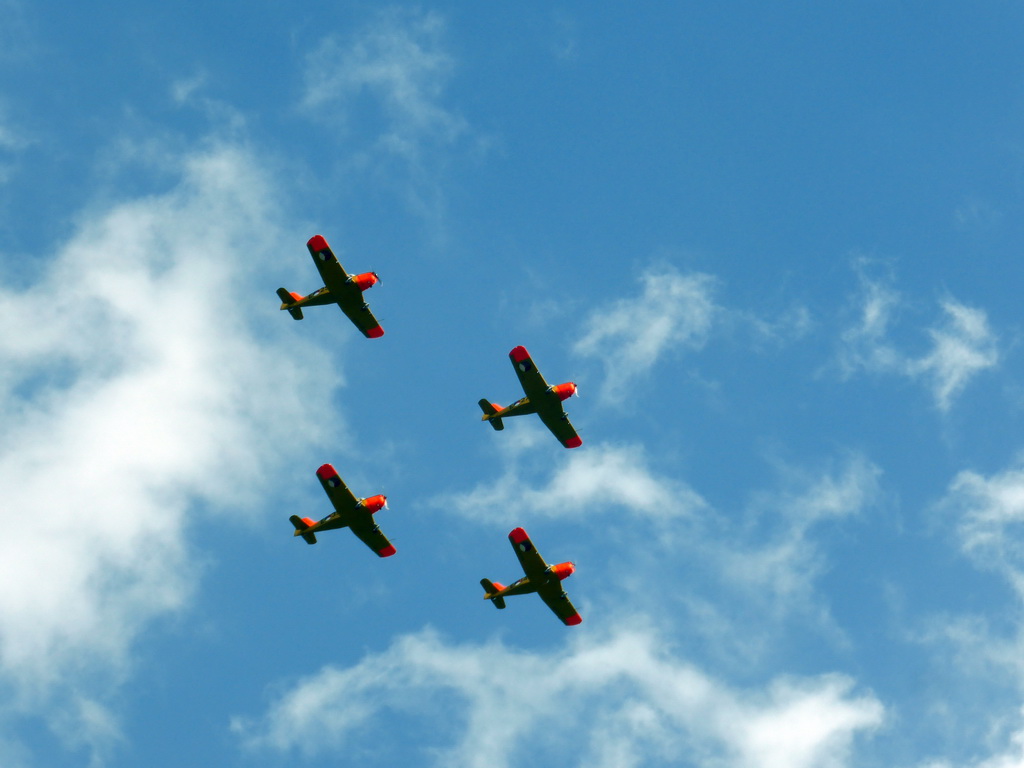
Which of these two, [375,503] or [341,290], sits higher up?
[341,290]

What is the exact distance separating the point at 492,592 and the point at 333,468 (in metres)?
16.2

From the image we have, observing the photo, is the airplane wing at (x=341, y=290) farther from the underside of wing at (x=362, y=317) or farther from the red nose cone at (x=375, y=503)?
the red nose cone at (x=375, y=503)

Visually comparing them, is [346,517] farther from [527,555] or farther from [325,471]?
[527,555]

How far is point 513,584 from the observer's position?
12456 cm

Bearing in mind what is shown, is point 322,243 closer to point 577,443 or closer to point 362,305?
point 362,305

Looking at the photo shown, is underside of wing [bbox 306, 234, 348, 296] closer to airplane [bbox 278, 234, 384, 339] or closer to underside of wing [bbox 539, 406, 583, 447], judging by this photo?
airplane [bbox 278, 234, 384, 339]

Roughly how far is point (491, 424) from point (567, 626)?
17.4 meters

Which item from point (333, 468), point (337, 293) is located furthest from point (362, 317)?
point (333, 468)

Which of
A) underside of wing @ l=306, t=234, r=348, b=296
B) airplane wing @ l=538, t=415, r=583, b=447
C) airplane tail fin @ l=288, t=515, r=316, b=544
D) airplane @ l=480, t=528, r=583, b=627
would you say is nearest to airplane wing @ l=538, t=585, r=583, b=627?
airplane @ l=480, t=528, r=583, b=627

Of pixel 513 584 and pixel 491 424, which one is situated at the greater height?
pixel 491 424

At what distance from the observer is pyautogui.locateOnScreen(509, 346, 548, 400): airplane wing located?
123 m

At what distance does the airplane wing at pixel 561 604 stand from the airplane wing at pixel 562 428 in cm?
1216

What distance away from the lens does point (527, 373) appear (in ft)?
406

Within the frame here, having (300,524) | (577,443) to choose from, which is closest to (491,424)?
(577,443)
